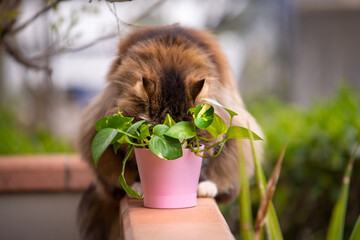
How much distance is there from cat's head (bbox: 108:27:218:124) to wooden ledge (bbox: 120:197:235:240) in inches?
13.7

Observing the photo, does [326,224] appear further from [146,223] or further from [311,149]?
[146,223]

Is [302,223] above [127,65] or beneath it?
beneath

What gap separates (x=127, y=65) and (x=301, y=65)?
20.4ft

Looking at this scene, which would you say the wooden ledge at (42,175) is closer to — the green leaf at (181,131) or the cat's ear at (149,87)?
the cat's ear at (149,87)

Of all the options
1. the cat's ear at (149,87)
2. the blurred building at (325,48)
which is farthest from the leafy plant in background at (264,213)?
the blurred building at (325,48)

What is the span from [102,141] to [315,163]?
74.1 inches

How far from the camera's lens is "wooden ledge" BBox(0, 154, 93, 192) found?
2.45m

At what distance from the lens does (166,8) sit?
5.19 m

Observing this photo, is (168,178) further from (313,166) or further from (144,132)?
(313,166)

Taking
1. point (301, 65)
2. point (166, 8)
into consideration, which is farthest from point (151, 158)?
point (301, 65)

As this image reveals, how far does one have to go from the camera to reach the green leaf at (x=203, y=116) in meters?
1.35

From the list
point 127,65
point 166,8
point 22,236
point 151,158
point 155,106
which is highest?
point 166,8

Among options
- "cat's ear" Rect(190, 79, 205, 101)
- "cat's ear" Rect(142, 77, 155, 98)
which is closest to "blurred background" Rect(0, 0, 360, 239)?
"cat's ear" Rect(142, 77, 155, 98)

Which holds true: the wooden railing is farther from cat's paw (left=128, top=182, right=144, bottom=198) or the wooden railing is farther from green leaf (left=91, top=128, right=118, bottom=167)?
green leaf (left=91, top=128, right=118, bottom=167)
